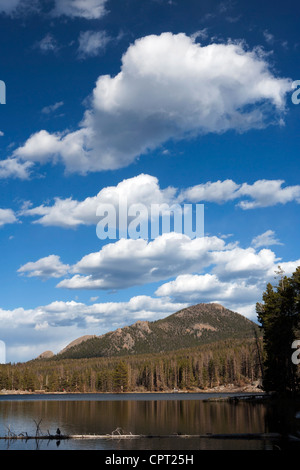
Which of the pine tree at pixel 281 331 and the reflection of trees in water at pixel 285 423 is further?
the pine tree at pixel 281 331

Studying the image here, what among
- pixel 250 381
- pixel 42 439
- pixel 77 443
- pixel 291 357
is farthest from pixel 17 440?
pixel 250 381

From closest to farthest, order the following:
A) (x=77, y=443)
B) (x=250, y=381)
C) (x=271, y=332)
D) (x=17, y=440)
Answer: (x=77, y=443) → (x=17, y=440) → (x=271, y=332) → (x=250, y=381)

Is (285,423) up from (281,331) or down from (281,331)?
down

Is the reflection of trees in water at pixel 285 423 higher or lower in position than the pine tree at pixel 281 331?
lower

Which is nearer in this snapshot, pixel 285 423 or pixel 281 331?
pixel 285 423

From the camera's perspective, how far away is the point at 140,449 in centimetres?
3672

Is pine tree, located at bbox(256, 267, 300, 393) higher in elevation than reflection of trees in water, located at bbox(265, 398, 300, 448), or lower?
higher
